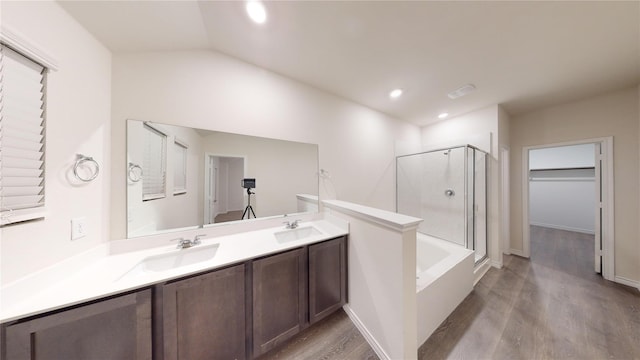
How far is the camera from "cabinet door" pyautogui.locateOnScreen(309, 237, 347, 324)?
5.08 feet

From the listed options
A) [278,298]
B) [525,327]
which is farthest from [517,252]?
[278,298]

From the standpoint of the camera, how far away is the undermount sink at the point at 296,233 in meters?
1.91

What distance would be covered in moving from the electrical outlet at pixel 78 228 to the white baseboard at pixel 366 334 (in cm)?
212

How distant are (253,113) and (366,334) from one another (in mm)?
2337

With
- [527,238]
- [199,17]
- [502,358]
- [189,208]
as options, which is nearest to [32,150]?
[189,208]

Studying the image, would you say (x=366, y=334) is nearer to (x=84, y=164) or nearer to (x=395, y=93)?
(x=84, y=164)

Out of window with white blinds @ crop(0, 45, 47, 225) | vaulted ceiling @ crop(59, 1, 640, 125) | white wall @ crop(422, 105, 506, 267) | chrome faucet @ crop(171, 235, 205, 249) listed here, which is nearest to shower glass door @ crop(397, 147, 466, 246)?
white wall @ crop(422, 105, 506, 267)

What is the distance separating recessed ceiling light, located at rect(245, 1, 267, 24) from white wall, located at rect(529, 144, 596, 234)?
20.2ft

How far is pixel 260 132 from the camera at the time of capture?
1.92m

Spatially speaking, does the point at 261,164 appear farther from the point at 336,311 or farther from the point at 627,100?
the point at 627,100

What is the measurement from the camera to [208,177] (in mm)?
1726

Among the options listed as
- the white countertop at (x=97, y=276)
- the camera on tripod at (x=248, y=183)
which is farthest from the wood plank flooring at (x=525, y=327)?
the camera on tripod at (x=248, y=183)

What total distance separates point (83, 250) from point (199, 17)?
5.89ft

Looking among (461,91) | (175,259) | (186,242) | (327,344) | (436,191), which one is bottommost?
(327,344)
